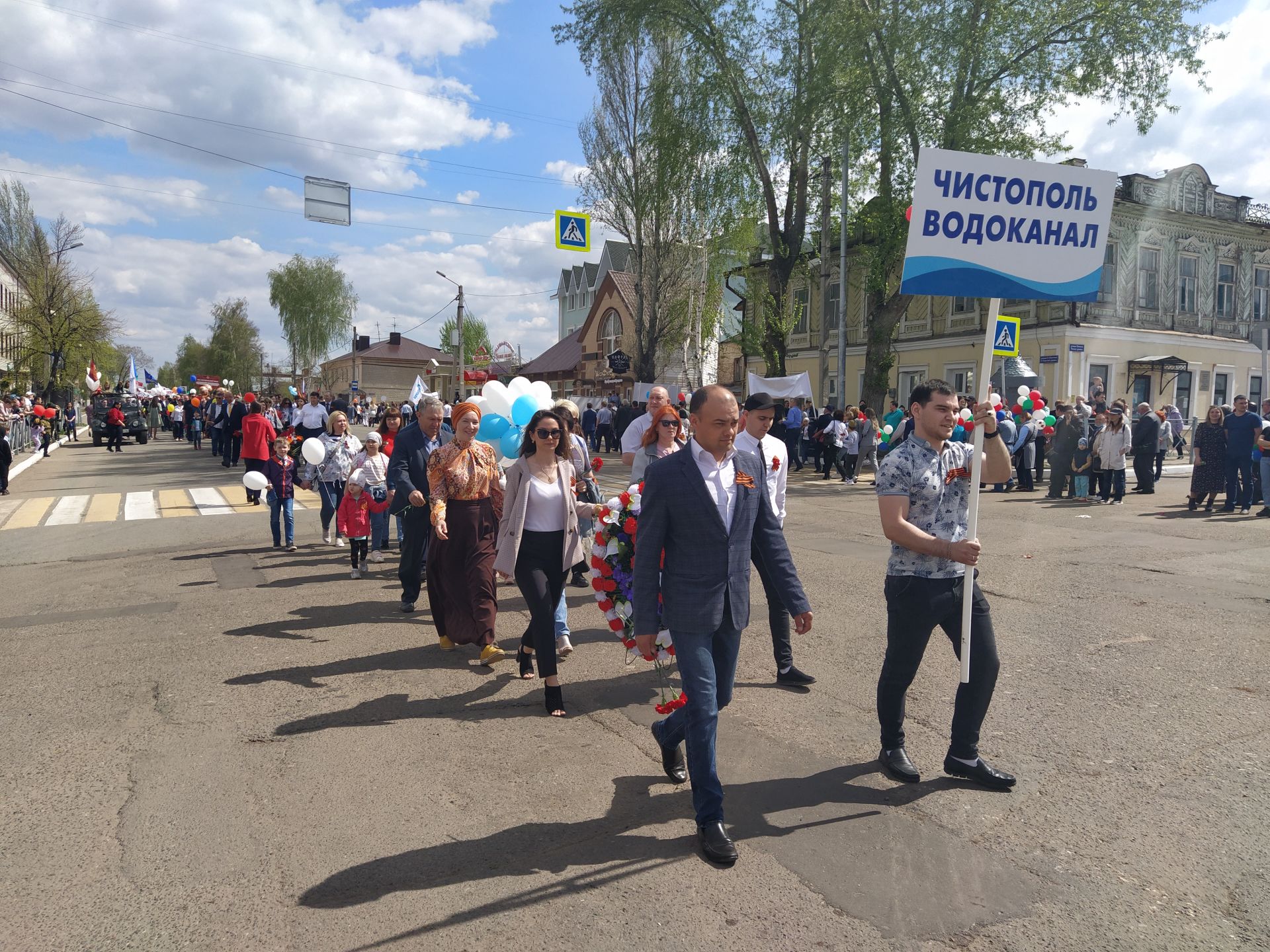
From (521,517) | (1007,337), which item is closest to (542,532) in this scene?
(521,517)

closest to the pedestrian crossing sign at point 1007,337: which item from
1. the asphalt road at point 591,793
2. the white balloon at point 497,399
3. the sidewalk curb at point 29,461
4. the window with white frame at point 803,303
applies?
the asphalt road at point 591,793

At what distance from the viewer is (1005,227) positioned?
458 cm

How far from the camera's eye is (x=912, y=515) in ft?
13.8

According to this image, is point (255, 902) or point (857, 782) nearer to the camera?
point (255, 902)

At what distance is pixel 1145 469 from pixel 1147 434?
2.66 feet

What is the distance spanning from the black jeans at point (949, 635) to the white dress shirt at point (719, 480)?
40.8 inches

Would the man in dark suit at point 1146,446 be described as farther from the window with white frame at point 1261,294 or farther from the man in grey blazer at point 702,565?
the window with white frame at point 1261,294

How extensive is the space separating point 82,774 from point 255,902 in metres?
1.81

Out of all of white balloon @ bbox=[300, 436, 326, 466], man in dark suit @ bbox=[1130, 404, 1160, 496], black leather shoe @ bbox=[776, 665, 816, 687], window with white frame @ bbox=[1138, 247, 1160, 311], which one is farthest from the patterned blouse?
window with white frame @ bbox=[1138, 247, 1160, 311]

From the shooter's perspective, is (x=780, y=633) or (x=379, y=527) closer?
(x=780, y=633)

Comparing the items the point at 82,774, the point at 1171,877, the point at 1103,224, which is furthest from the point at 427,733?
the point at 1103,224

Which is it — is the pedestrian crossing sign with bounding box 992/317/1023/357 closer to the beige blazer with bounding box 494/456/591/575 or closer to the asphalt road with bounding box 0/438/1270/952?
the asphalt road with bounding box 0/438/1270/952

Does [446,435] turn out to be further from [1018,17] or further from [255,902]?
[1018,17]

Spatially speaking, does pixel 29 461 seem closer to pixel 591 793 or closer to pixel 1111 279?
pixel 591 793
